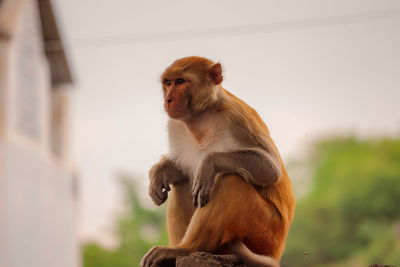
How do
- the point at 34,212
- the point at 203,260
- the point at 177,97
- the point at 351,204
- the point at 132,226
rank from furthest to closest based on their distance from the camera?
the point at 351,204 < the point at 132,226 < the point at 34,212 < the point at 177,97 < the point at 203,260

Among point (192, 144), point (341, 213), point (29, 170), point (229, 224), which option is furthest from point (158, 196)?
point (341, 213)

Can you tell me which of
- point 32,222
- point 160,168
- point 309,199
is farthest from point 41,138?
point 309,199

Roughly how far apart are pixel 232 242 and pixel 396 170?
56.1ft

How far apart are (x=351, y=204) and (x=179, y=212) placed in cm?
1580

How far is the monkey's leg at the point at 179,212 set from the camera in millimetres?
2223

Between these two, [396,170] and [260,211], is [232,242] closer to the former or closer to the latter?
[260,211]

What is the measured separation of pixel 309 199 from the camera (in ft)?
56.4

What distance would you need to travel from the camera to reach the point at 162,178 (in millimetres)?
2250

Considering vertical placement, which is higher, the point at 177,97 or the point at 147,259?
the point at 177,97

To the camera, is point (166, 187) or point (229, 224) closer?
point (229, 224)

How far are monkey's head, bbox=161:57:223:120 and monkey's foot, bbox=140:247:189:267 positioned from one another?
533 millimetres

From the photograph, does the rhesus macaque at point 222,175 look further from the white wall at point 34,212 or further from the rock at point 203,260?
the white wall at point 34,212

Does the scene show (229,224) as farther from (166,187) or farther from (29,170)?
(29,170)

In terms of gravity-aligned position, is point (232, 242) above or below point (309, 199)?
above
